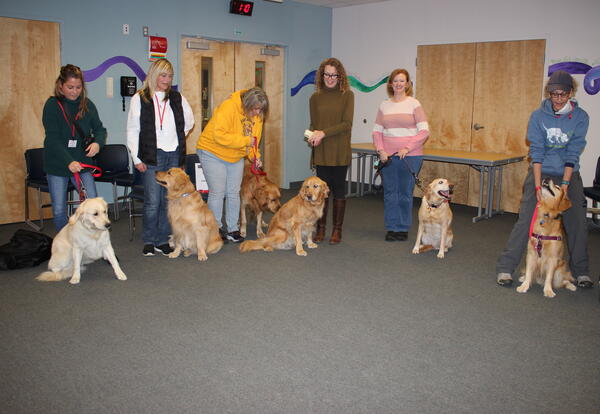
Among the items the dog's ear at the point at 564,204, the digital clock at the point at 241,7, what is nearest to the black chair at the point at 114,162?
the digital clock at the point at 241,7

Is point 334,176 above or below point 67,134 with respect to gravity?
below

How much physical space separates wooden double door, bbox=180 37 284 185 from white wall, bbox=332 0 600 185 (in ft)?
4.16

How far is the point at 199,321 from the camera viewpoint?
3340 mm

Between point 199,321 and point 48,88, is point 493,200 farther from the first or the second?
point 48,88

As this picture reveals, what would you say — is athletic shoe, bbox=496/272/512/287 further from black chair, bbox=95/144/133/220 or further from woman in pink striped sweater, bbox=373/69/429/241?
black chair, bbox=95/144/133/220

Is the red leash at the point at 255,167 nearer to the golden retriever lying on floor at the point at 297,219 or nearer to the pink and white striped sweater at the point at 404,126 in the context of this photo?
the golden retriever lying on floor at the point at 297,219

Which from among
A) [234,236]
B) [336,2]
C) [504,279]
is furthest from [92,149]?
[336,2]

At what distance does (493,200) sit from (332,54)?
367cm

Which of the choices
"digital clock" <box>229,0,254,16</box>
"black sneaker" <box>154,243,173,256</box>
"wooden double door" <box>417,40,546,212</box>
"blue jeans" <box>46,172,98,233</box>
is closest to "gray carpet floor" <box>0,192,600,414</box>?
"black sneaker" <box>154,243,173,256</box>

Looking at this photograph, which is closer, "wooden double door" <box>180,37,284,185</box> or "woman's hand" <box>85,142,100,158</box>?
"woman's hand" <box>85,142,100,158</box>

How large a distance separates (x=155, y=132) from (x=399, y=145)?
2.31m

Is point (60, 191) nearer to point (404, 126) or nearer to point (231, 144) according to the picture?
point (231, 144)

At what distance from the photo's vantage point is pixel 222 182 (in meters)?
4.91

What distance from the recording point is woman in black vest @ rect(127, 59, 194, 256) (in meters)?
4.35
